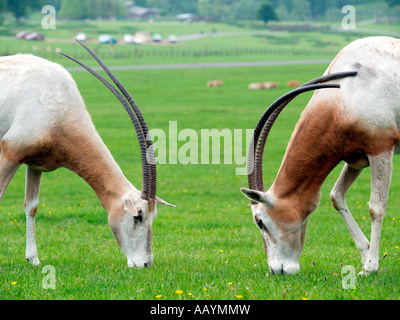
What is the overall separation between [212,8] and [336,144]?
487 ft

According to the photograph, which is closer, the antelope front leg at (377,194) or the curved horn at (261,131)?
the antelope front leg at (377,194)

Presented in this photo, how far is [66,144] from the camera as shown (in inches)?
303

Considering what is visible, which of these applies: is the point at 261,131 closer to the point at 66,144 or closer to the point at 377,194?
the point at 377,194

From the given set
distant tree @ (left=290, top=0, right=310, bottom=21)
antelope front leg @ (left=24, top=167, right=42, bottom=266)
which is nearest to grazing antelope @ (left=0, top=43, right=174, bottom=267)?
antelope front leg @ (left=24, top=167, right=42, bottom=266)

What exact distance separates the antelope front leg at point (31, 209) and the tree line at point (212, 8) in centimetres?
8870

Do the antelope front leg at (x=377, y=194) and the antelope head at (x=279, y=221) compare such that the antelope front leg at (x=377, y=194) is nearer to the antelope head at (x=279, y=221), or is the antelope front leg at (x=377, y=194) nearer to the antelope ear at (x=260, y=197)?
the antelope head at (x=279, y=221)

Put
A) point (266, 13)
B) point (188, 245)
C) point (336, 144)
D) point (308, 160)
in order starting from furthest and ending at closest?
point (266, 13)
point (188, 245)
point (308, 160)
point (336, 144)

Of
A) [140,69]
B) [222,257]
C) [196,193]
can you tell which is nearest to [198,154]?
[196,193]

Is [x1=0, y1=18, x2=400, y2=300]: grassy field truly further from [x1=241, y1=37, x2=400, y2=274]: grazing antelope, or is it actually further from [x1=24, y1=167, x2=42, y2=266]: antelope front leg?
[x1=241, y1=37, x2=400, y2=274]: grazing antelope

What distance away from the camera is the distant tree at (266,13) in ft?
390

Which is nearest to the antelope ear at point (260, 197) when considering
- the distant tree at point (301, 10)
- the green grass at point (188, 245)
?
the green grass at point (188, 245)

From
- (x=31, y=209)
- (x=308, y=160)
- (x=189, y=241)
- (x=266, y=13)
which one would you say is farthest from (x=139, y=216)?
(x=266, y=13)

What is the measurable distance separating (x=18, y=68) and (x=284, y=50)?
7801cm
